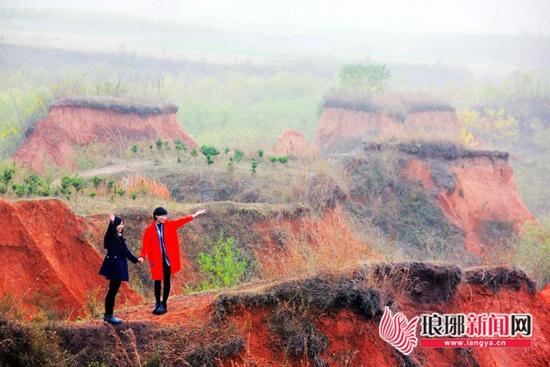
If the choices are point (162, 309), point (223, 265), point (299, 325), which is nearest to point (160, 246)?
point (162, 309)

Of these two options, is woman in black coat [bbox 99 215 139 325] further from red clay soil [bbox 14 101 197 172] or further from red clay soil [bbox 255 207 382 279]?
red clay soil [bbox 14 101 197 172]

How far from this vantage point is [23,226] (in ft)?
50.8

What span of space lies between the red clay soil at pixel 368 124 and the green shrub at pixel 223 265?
26941 mm

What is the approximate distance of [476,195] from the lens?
33.5 meters

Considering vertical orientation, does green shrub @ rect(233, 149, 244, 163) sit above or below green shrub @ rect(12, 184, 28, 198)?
below

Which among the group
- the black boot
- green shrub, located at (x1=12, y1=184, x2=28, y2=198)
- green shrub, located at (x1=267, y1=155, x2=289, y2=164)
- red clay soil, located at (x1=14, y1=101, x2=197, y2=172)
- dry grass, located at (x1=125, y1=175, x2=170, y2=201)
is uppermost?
the black boot

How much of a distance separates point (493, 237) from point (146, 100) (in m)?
16.9

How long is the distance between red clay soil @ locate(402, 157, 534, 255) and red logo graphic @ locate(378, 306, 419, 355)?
729 inches

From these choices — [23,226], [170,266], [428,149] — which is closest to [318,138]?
[428,149]

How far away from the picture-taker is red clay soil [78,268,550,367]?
11.1 metres

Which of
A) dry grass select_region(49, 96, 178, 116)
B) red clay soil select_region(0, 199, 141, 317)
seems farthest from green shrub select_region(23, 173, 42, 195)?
dry grass select_region(49, 96, 178, 116)

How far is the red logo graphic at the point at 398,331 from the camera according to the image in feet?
39.8

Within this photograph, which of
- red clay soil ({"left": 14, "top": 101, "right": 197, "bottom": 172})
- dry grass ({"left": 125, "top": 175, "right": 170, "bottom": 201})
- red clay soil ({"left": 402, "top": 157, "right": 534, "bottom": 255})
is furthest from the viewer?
red clay soil ({"left": 14, "top": 101, "right": 197, "bottom": 172})

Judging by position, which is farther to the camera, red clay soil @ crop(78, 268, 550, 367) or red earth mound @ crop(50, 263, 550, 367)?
red clay soil @ crop(78, 268, 550, 367)
